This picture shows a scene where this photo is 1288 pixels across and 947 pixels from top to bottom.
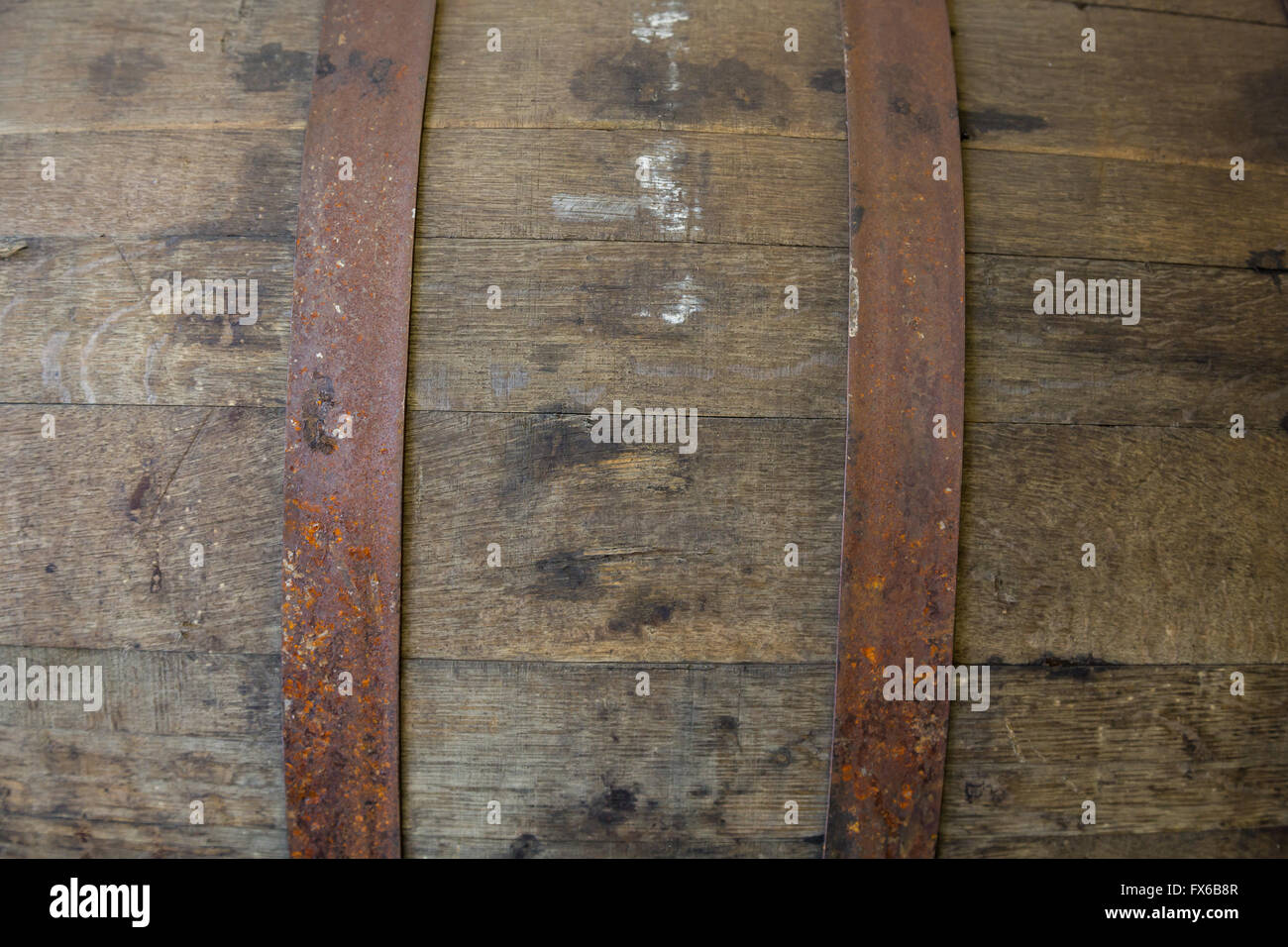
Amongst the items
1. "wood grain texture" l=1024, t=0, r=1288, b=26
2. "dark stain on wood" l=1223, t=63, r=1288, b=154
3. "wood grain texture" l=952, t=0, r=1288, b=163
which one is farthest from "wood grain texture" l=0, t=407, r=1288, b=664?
"wood grain texture" l=1024, t=0, r=1288, b=26

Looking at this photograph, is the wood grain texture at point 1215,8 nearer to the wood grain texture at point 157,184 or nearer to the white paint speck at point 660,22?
the white paint speck at point 660,22

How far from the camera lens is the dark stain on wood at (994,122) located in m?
1.83

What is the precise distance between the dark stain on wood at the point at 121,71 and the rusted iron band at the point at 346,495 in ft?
1.77

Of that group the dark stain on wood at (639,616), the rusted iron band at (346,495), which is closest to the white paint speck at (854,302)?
the dark stain on wood at (639,616)

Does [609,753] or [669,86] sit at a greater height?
[669,86]

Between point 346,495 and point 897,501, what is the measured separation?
112 cm

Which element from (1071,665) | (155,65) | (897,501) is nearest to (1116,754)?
(1071,665)

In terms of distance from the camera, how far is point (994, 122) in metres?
1.85

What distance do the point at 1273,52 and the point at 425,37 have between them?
2.08m

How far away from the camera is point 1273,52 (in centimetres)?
199

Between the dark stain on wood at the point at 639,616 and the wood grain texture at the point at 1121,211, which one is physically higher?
the wood grain texture at the point at 1121,211

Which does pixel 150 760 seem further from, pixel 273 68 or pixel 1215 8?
pixel 1215 8

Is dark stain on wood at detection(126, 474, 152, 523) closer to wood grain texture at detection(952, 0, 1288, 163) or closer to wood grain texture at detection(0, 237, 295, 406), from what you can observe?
wood grain texture at detection(0, 237, 295, 406)

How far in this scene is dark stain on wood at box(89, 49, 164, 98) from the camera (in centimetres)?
185
